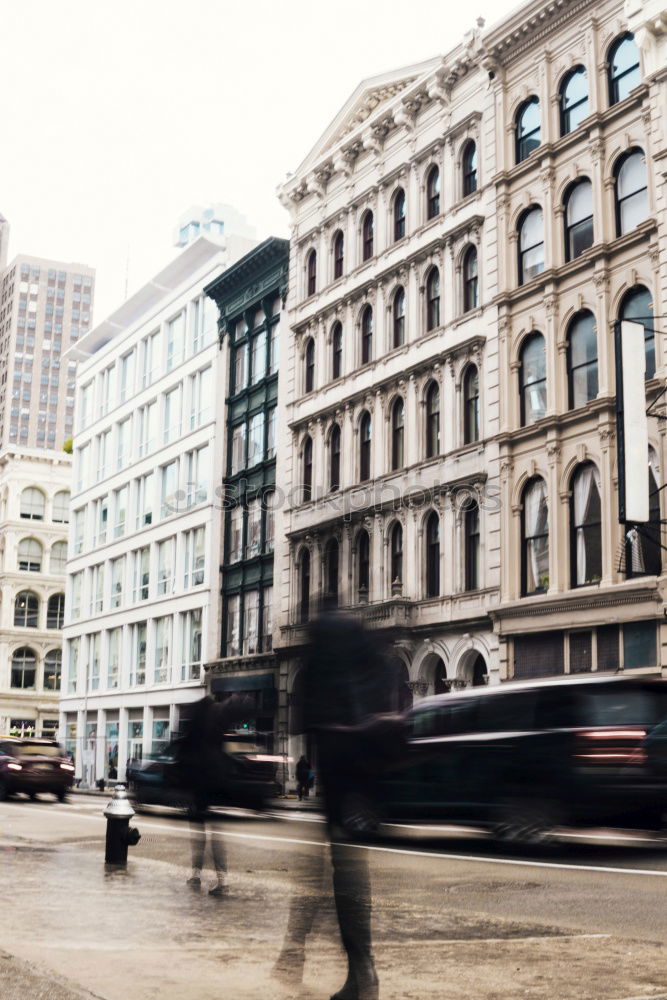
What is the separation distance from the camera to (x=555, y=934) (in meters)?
7.22

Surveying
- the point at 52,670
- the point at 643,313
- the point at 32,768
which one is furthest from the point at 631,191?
the point at 52,670

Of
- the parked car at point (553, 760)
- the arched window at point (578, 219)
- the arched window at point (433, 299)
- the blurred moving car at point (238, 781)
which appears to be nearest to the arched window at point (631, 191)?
the arched window at point (578, 219)

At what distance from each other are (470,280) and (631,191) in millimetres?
6419

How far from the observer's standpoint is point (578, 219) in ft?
98.6

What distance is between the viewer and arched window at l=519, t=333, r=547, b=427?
30281 mm

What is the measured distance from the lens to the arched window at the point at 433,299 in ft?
116

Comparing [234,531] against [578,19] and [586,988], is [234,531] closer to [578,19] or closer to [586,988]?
[578,19]

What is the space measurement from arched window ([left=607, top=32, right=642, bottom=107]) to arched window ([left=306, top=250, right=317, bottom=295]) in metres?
15.2

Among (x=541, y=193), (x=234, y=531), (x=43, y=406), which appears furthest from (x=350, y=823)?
(x=43, y=406)

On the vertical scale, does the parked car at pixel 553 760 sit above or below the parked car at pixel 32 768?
above

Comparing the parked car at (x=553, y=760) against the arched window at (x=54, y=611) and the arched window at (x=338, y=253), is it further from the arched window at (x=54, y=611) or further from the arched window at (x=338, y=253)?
the arched window at (x=54, y=611)

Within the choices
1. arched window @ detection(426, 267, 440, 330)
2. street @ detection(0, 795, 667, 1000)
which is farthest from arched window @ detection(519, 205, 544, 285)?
street @ detection(0, 795, 667, 1000)

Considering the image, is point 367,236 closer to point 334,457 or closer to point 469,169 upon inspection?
point 469,169

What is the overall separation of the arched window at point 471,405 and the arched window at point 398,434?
9.69 feet
